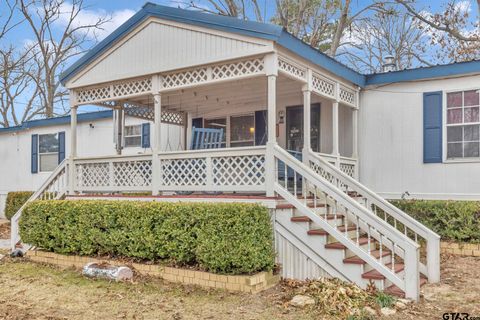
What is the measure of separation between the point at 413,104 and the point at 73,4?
63.6 ft

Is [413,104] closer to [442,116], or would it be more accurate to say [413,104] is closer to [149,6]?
[442,116]

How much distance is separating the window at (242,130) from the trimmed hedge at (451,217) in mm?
3863

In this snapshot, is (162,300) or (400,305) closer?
(400,305)

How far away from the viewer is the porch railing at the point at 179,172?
6.37 m

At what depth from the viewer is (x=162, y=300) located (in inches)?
203

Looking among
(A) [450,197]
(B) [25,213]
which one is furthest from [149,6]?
(A) [450,197]

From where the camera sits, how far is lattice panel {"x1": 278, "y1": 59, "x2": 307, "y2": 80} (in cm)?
645

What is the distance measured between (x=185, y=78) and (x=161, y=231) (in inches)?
102

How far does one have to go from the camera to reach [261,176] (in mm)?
6316

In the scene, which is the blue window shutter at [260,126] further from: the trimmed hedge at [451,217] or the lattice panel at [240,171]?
the trimmed hedge at [451,217]

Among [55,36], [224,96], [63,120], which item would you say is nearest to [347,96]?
[224,96]

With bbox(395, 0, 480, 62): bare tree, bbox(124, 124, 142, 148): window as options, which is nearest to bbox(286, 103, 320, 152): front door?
bbox(124, 124, 142, 148): window

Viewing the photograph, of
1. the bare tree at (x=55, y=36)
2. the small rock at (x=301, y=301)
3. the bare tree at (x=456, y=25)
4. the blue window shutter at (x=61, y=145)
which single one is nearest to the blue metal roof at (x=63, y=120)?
the blue window shutter at (x=61, y=145)

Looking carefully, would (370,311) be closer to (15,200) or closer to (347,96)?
(347,96)
